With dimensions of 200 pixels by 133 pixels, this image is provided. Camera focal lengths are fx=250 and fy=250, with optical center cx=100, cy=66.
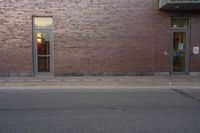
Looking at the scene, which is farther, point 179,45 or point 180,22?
point 179,45

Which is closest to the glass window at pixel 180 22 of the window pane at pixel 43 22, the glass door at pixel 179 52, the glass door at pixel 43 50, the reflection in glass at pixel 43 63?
the glass door at pixel 179 52

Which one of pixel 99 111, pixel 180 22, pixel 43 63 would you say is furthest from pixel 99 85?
pixel 180 22

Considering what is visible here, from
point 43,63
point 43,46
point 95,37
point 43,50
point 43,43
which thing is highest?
point 95,37

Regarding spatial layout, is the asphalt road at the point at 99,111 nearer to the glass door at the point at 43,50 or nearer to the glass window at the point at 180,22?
the glass door at the point at 43,50

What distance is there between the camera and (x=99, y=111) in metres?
6.95

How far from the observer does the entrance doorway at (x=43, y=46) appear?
1462cm

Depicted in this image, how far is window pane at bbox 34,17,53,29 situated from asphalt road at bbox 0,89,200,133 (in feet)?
18.2

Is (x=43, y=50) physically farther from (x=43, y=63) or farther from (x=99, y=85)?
(x=99, y=85)

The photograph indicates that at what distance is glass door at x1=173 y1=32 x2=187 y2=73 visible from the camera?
49.4 ft

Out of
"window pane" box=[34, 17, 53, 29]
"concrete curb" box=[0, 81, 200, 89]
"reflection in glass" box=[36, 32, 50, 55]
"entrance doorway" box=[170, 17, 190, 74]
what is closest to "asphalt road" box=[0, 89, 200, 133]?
"concrete curb" box=[0, 81, 200, 89]

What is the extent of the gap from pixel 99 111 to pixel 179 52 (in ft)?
32.0

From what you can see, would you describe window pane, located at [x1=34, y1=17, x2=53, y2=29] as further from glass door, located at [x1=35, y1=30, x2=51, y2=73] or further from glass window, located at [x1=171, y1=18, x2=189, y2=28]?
glass window, located at [x1=171, y1=18, x2=189, y2=28]

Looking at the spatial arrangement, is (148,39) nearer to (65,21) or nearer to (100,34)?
(100,34)

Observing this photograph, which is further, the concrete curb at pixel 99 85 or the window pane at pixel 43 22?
the window pane at pixel 43 22
